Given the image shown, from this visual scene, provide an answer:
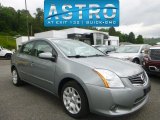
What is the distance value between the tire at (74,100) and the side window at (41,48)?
1079mm

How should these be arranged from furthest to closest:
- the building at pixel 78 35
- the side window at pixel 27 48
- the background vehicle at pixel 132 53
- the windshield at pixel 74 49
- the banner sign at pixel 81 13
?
the building at pixel 78 35 → the banner sign at pixel 81 13 → the background vehicle at pixel 132 53 → the side window at pixel 27 48 → the windshield at pixel 74 49

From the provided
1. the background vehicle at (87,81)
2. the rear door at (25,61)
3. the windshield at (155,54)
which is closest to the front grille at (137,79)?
the background vehicle at (87,81)

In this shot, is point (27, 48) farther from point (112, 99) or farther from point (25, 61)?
point (112, 99)

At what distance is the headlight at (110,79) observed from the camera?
296 centimetres

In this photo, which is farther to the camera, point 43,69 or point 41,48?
point 41,48

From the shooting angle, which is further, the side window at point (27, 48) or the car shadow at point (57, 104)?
the side window at point (27, 48)

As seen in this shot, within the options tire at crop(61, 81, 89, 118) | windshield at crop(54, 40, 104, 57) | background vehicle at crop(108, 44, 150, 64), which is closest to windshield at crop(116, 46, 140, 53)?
background vehicle at crop(108, 44, 150, 64)

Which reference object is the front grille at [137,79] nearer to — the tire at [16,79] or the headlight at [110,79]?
the headlight at [110,79]

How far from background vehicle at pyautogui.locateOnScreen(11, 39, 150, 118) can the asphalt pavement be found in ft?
0.98

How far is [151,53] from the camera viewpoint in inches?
264

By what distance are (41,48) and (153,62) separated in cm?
394

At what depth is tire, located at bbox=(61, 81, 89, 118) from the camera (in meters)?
3.20

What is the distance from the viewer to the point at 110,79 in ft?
9.86

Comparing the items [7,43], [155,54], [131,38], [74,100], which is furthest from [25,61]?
[131,38]
